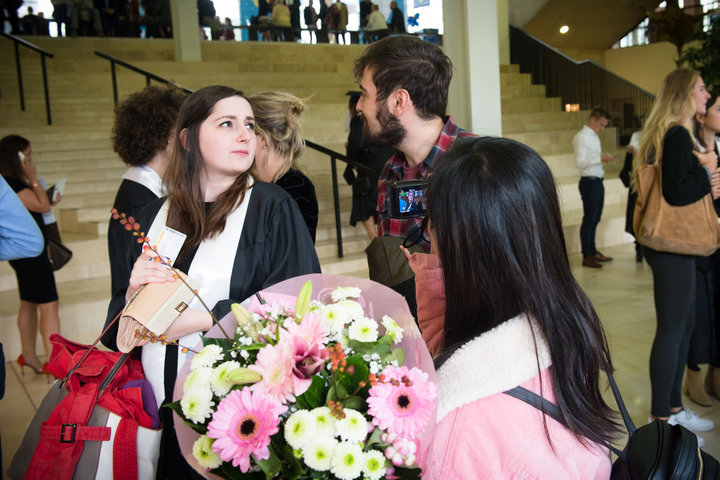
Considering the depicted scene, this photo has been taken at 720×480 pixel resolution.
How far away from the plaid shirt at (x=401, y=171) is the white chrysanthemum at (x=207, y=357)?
0.96 m

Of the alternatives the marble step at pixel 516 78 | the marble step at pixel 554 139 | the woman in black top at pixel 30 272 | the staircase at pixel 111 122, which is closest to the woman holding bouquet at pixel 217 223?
the woman in black top at pixel 30 272

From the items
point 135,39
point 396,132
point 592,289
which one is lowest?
point 592,289

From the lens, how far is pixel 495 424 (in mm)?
978

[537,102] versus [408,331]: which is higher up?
[537,102]

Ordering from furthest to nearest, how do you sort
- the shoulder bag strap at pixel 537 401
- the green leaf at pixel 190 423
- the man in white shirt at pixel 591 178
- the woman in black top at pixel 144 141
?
1. the man in white shirt at pixel 591 178
2. the woman in black top at pixel 144 141
3. the shoulder bag strap at pixel 537 401
4. the green leaf at pixel 190 423

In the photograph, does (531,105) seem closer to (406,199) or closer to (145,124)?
(145,124)

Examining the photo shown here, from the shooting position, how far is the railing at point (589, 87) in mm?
10703

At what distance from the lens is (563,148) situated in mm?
10016

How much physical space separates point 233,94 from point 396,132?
525 millimetres

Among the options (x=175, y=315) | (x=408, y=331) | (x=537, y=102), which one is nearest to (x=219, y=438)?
(x=408, y=331)

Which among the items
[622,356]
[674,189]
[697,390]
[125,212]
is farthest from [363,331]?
[622,356]

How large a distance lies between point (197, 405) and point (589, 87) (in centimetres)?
1146

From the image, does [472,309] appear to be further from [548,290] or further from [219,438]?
[219,438]

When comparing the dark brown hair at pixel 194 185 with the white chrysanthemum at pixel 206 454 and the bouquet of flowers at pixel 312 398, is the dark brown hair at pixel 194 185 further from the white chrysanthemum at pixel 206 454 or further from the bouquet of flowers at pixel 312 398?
the white chrysanthemum at pixel 206 454
